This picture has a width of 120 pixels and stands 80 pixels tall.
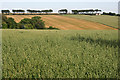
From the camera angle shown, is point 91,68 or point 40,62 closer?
point 91,68

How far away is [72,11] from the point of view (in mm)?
113875

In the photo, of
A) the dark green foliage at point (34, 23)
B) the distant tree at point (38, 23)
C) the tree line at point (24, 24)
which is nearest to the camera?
the tree line at point (24, 24)

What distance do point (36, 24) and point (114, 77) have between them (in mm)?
57703

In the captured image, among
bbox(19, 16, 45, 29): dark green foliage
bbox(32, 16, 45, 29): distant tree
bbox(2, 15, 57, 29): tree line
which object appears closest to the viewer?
bbox(2, 15, 57, 29): tree line

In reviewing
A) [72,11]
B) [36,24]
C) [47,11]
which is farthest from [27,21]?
[72,11]

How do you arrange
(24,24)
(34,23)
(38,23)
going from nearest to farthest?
(24,24), (38,23), (34,23)

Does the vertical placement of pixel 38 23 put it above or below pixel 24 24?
above

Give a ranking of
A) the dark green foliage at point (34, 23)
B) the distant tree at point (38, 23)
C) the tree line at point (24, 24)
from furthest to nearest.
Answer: the distant tree at point (38, 23), the dark green foliage at point (34, 23), the tree line at point (24, 24)

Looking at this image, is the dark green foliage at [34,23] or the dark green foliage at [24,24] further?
the dark green foliage at [34,23]

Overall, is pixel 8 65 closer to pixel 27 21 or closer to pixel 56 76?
pixel 56 76

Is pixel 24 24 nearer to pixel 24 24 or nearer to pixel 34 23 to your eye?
pixel 24 24

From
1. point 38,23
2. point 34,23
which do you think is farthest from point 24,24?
point 38,23

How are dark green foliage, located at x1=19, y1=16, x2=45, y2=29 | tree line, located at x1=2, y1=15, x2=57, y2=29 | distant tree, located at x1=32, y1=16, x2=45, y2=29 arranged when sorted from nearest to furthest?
tree line, located at x1=2, y1=15, x2=57, y2=29 → dark green foliage, located at x1=19, y1=16, x2=45, y2=29 → distant tree, located at x1=32, y1=16, x2=45, y2=29

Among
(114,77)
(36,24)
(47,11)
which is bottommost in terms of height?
(114,77)
